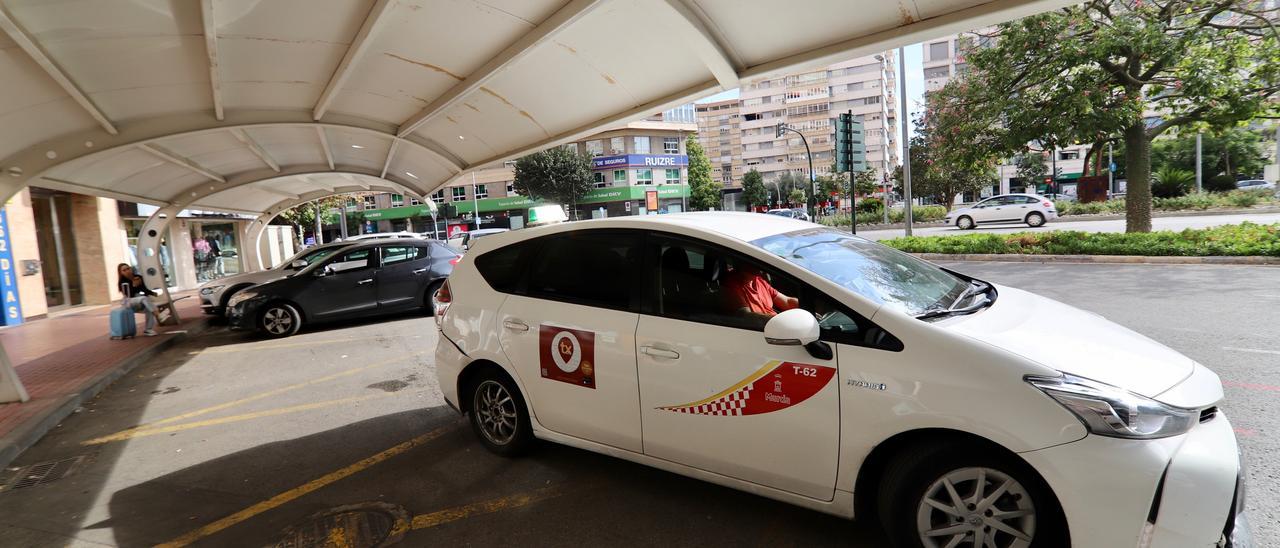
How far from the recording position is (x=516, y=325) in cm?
385

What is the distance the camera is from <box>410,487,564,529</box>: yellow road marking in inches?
133

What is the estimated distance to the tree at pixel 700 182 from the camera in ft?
265

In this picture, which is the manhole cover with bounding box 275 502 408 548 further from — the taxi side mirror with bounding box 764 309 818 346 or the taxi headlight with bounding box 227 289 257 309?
the taxi headlight with bounding box 227 289 257 309

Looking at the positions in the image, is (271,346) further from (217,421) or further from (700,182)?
(700,182)

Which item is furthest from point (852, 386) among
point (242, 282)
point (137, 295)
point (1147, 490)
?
point (137, 295)

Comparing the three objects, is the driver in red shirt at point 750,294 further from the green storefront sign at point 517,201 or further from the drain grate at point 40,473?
the green storefront sign at point 517,201

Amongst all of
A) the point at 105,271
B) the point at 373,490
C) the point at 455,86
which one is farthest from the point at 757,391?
the point at 105,271

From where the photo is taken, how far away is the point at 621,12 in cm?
566

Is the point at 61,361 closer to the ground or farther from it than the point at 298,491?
farther from it

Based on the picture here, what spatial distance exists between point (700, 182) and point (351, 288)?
7326 centimetres

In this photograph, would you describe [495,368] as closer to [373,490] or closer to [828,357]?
[373,490]

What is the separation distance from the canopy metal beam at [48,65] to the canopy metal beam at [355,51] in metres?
2.22

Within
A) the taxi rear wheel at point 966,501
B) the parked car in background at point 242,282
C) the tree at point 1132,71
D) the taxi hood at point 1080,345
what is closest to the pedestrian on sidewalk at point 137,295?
the parked car in background at point 242,282

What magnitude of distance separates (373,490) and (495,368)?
1030mm
